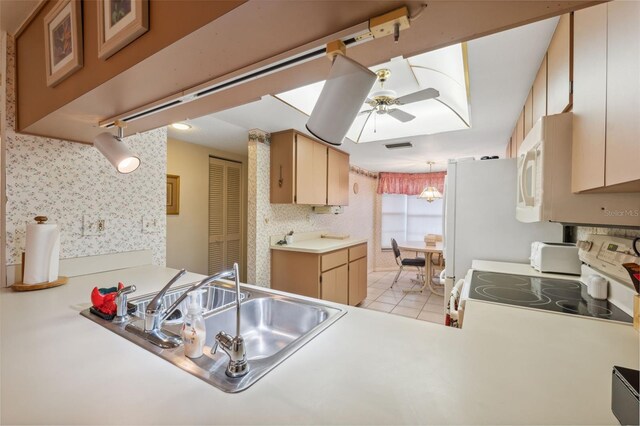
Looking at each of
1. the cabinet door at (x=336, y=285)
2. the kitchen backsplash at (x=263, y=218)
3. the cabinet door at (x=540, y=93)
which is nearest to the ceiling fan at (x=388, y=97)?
the cabinet door at (x=540, y=93)

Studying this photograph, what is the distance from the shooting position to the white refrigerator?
2.12 meters

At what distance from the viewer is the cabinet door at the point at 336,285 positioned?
9.80ft

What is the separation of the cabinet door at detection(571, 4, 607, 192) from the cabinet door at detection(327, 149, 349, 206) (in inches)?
112

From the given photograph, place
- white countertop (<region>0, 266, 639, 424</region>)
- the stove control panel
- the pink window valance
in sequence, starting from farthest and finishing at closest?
the pink window valance → the stove control panel → white countertop (<region>0, 266, 639, 424</region>)

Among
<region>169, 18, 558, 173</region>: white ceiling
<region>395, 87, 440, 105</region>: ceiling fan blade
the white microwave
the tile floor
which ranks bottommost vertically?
the tile floor

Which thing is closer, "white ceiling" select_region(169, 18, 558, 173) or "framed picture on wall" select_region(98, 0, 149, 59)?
"framed picture on wall" select_region(98, 0, 149, 59)

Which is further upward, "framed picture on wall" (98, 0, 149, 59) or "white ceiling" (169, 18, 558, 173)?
"white ceiling" (169, 18, 558, 173)

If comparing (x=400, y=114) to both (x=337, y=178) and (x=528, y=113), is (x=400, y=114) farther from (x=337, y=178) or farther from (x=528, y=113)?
(x=337, y=178)

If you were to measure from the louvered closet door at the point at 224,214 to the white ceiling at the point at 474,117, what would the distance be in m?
0.38

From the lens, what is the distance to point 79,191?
1636mm

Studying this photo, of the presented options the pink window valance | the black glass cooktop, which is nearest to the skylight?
the black glass cooktop

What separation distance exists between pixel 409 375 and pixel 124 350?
0.82 meters

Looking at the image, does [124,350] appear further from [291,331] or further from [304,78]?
[304,78]

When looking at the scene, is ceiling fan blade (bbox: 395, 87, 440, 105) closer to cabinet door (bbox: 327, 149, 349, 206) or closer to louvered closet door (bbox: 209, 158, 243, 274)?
cabinet door (bbox: 327, 149, 349, 206)
